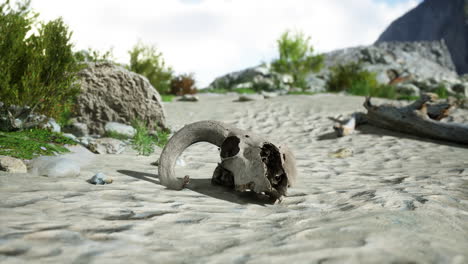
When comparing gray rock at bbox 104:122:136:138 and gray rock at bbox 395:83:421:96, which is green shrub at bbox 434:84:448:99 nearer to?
A: gray rock at bbox 395:83:421:96

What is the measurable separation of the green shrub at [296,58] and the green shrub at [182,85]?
5970 mm

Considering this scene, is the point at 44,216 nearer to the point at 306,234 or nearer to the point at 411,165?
the point at 306,234

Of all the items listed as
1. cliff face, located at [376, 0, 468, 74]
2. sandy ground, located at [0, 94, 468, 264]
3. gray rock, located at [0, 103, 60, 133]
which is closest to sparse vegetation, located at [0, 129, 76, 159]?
gray rock, located at [0, 103, 60, 133]

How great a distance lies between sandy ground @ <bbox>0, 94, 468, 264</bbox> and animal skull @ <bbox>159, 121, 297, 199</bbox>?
15 centimetres

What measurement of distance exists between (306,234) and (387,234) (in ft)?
1.52

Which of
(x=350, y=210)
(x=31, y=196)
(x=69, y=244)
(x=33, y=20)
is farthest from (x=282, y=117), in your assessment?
(x=69, y=244)

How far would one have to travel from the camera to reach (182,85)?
1781 centimetres

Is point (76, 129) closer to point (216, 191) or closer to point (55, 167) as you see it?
point (55, 167)

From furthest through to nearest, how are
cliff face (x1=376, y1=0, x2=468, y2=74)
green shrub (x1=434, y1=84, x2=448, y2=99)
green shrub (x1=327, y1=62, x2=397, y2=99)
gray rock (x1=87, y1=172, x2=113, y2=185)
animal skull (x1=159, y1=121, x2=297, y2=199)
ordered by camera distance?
cliff face (x1=376, y1=0, x2=468, y2=74) → green shrub (x1=434, y1=84, x2=448, y2=99) → green shrub (x1=327, y1=62, x2=397, y2=99) → gray rock (x1=87, y1=172, x2=113, y2=185) → animal skull (x1=159, y1=121, x2=297, y2=199)

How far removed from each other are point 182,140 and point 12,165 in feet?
5.89

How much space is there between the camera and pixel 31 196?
279 centimetres

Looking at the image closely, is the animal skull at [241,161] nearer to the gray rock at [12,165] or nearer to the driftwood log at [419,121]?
the gray rock at [12,165]

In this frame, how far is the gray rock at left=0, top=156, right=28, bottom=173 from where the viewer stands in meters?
3.60

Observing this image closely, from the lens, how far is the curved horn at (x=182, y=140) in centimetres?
358
